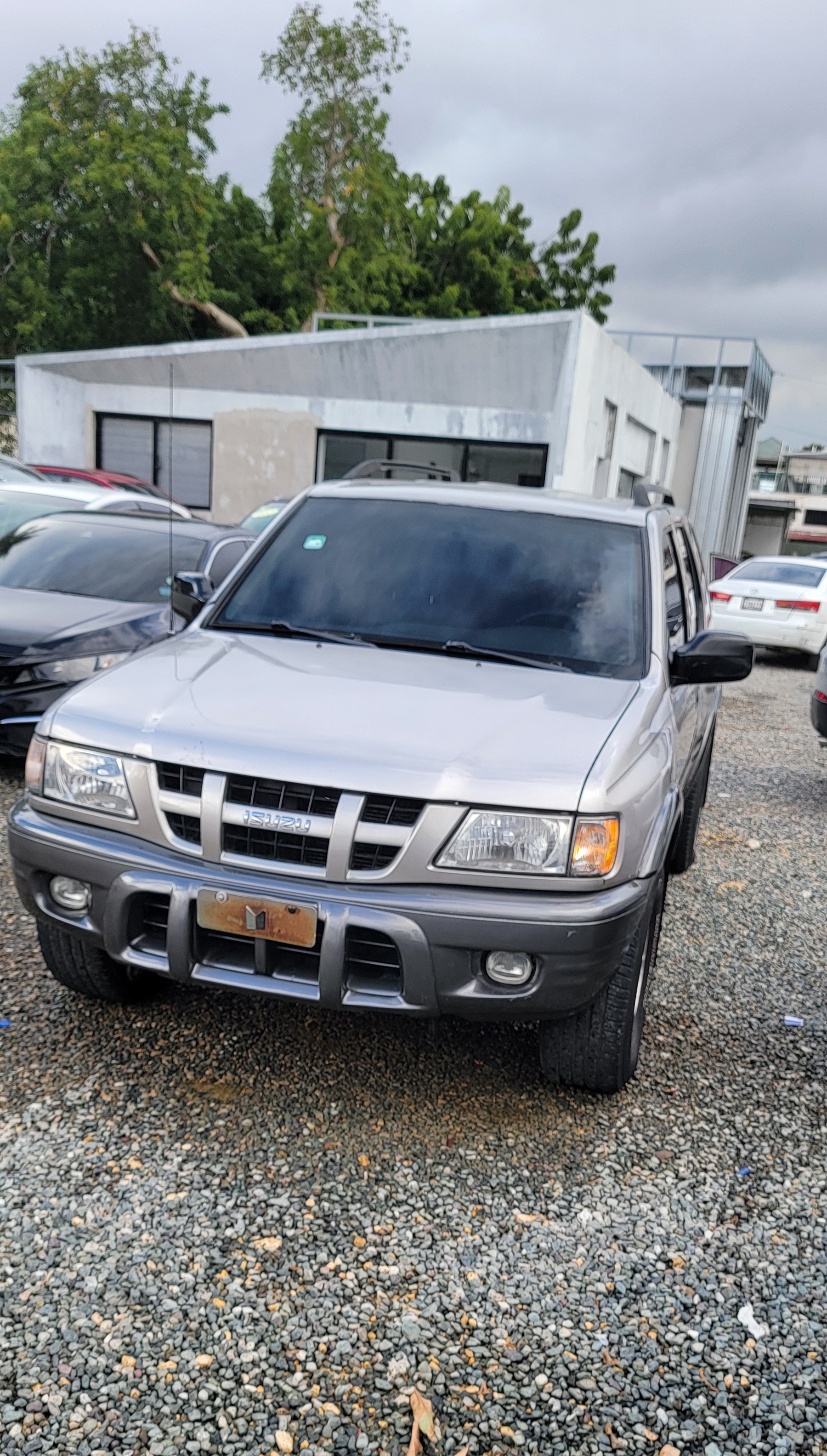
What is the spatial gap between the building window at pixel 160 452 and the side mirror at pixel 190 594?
17542mm

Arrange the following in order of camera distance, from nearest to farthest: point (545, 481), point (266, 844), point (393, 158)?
1. point (266, 844)
2. point (545, 481)
3. point (393, 158)

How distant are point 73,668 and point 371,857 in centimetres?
385

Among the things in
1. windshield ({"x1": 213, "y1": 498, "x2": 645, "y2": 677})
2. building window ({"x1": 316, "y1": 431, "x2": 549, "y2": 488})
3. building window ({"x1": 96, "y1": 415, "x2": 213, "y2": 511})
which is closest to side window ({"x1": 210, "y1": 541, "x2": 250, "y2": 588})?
windshield ({"x1": 213, "y1": 498, "x2": 645, "y2": 677})

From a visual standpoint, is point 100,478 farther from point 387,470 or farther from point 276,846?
point 276,846

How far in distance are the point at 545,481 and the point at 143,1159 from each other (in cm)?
1759

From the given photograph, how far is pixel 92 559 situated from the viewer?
7.16 m

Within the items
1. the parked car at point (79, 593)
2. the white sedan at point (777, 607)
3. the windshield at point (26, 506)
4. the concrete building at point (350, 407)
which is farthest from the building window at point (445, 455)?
the parked car at point (79, 593)

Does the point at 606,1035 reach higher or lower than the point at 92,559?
lower

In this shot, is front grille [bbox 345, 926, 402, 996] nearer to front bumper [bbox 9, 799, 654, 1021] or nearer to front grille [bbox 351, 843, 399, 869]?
front bumper [bbox 9, 799, 654, 1021]

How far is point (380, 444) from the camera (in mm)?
20906

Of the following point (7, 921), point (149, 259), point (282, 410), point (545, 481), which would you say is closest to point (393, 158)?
point (149, 259)

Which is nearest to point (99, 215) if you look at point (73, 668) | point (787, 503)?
point (73, 668)

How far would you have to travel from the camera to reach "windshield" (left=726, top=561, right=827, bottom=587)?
14195 millimetres

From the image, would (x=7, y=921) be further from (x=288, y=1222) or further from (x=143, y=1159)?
(x=288, y=1222)
